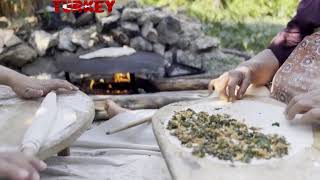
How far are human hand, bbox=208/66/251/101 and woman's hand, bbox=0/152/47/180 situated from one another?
94 centimetres

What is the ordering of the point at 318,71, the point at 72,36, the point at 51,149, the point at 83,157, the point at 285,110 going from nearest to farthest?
1. the point at 51,149
2. the point at 285,110
3. the point at 318,71
4. the point at 83,157
5. the point at 72,36

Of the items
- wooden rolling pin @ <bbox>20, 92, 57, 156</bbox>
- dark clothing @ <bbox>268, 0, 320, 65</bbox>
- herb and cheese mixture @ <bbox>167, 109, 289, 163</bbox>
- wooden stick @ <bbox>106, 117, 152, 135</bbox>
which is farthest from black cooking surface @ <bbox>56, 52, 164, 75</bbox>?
herb and cheese mixture @ <bbox>167, 109, 289, 163</bbox>

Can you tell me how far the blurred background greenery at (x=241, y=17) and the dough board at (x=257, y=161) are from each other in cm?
403

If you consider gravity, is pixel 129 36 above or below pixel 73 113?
below

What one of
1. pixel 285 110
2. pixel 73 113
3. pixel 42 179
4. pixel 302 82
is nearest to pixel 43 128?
pixel 73 113

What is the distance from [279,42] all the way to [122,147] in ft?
2.93

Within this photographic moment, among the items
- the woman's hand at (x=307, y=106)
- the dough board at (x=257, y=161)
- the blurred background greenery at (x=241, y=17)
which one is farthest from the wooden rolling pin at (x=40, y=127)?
the blurred background greenery at (x=241, y=17)

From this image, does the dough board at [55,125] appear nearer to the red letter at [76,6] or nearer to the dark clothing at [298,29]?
the dark clothing at [298,29]

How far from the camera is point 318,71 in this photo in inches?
76.5

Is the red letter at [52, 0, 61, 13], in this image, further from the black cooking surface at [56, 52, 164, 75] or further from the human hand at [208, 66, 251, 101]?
the human hand at [208, 66, 251, 101]

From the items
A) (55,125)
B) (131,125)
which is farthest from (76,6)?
(55,125)

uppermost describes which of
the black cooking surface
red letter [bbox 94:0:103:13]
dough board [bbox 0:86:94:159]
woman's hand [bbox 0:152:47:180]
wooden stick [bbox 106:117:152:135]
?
woman's hand [bbox 0:152:47:180]

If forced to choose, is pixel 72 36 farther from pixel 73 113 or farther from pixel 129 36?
pixel 73 113

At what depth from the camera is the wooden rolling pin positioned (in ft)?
4.71
